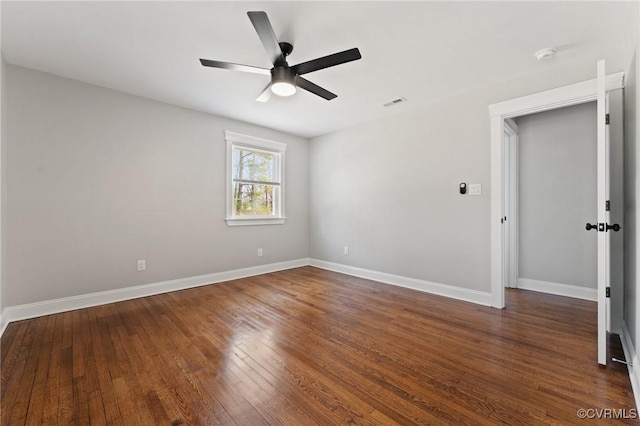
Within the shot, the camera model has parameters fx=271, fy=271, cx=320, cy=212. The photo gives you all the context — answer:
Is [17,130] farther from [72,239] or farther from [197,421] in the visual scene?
[197,421]

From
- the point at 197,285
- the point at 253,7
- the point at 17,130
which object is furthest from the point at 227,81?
the point at 197,285

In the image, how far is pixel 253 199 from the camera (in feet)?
15.1

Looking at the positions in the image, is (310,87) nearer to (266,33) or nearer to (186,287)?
(266,33)

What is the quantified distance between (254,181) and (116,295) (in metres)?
2.42

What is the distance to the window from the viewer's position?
429 cm

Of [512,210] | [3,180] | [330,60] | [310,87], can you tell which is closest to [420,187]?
[512,210]

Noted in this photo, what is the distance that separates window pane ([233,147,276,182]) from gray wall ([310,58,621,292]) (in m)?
0.98

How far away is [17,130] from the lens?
2674 millimetres

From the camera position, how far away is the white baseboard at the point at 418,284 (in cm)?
312

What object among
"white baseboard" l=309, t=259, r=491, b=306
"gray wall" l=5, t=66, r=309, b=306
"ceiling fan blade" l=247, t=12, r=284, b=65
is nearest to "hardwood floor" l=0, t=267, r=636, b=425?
"white baseboard" l=309, t=259, r=491, b=306

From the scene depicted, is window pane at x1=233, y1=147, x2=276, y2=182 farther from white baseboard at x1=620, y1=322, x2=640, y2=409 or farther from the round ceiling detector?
white baseboard at x1=620, y1=322, x2=640, y2=409

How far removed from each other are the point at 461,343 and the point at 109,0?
141 inches

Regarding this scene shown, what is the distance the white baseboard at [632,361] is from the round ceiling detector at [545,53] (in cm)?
236

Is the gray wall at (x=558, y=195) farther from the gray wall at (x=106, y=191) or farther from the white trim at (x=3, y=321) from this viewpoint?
the white trim at (x=3, y=321)
